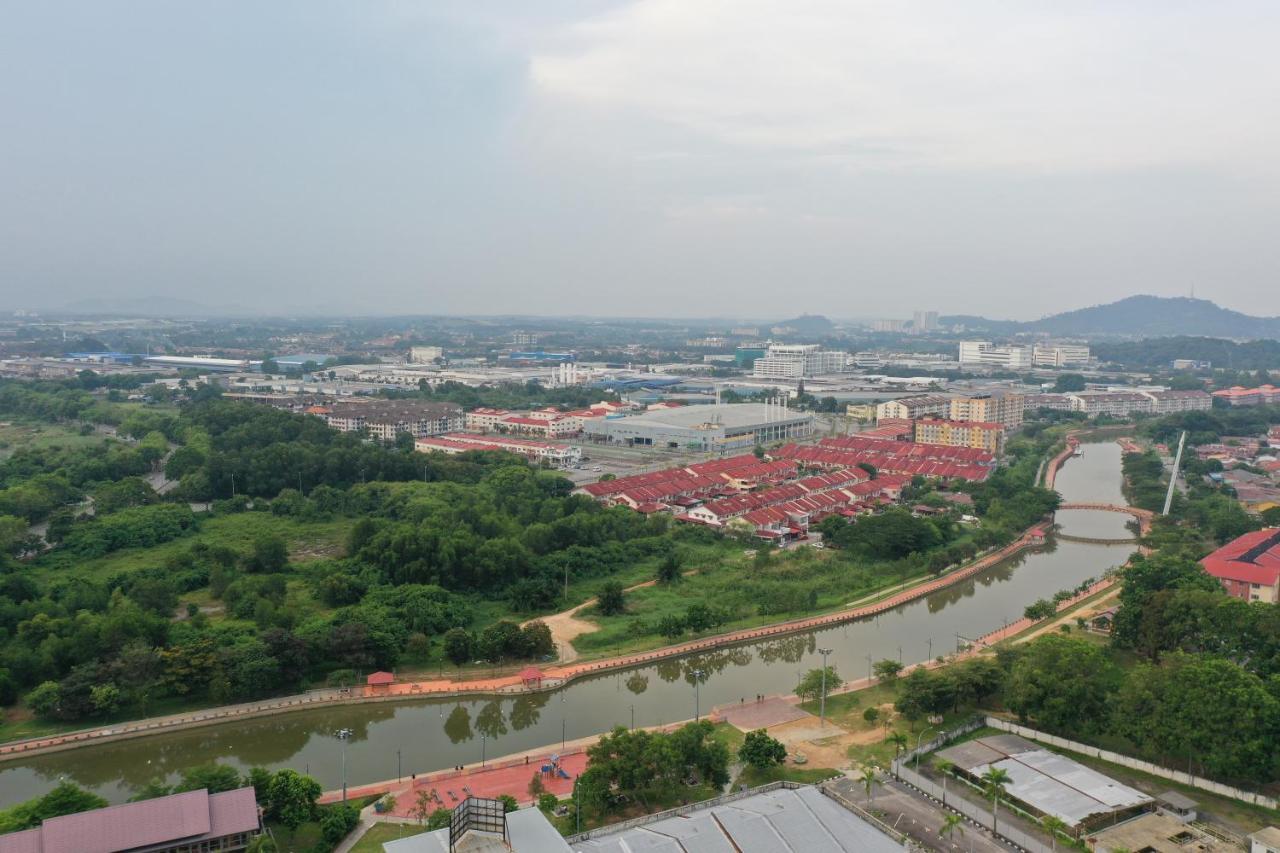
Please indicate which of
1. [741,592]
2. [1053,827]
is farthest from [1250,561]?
[1053,827]

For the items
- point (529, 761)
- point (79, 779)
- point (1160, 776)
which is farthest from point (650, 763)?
point (79, 779)

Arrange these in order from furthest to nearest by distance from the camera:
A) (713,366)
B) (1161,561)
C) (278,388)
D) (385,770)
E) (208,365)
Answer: (713,366)
(208,365)
(278,388)
(1161,561)
(385,770)

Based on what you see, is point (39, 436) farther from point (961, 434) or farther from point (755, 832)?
point (961, 434)

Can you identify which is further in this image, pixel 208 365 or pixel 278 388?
pixel 208 365

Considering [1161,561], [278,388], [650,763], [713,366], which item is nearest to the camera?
[650,763]

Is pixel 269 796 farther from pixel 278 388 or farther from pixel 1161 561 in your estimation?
pixel 278 388
